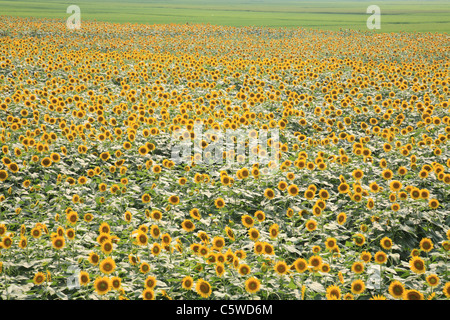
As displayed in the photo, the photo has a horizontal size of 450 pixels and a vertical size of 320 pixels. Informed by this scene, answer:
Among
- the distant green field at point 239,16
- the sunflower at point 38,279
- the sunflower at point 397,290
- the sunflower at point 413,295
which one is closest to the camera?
the sunflower at point 413,295

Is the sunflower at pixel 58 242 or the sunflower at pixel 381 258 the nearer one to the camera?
the sunflower at pixel 381 258

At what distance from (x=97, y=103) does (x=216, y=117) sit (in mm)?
2860

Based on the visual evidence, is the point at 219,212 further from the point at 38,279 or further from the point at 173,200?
the point at 38,279

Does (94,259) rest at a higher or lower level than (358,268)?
higher

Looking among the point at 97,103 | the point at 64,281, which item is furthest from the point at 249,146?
the point at 64,281

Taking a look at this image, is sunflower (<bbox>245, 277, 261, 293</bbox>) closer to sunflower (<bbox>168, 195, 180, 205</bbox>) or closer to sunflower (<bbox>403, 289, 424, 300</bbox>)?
sunflower (<bbox>403, 289, 424, 300</bbox>)

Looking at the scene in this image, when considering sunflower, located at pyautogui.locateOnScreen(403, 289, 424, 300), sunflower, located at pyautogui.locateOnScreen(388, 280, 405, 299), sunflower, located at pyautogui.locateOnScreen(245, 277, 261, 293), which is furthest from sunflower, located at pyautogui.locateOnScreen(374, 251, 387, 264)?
sunflower, located at pyautogui.locateOnScreen(245, 277, 261, 293)

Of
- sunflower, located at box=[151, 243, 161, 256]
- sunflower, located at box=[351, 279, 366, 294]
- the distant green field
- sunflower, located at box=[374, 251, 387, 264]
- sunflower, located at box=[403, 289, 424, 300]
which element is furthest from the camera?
the distant green field

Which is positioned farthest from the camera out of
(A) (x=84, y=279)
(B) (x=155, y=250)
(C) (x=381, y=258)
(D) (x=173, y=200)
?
(D) (x=173, y=200)

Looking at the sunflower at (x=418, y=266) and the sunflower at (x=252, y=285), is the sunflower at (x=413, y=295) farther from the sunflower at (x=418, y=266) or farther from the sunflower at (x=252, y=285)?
the sunflower at (x=252, y=285)

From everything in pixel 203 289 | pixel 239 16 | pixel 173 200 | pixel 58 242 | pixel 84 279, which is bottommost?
pixel 203 289

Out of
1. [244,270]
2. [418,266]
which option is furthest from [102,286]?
[418,266]

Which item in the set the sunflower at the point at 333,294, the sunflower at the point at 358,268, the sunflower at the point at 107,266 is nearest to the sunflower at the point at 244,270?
the sunflower at the point at 333,294

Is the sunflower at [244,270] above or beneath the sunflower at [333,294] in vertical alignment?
above
